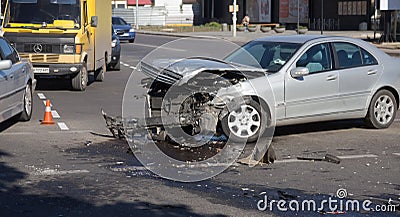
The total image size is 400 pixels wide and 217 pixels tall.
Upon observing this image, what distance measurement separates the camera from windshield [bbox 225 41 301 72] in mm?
11609

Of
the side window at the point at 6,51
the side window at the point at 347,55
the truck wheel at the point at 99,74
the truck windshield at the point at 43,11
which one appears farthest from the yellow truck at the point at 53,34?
the side window at the point at 347,55

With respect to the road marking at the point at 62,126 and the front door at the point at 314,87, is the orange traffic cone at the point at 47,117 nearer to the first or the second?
the road marking at the point at 62,126

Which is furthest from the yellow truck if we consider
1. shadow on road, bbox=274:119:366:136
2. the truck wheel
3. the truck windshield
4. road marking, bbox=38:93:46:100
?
shadow on road, bbox=274:119:366:136

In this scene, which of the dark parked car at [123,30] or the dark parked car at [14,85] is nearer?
the dark parked car at [14,85]

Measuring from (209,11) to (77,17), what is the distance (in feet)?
244

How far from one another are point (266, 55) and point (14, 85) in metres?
3.91

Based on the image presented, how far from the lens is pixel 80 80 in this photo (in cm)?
1850

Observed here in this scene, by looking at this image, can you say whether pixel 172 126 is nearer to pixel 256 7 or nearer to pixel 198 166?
pixel 198 166

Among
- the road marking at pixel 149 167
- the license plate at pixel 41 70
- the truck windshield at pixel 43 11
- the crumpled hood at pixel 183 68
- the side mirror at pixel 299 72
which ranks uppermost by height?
the truck windshield at pixel 43 11

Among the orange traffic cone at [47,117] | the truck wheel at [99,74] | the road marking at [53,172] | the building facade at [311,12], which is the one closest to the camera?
the road marking at [53,172]

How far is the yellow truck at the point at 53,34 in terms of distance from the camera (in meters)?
18.0

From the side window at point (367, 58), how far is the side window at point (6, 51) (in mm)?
5594

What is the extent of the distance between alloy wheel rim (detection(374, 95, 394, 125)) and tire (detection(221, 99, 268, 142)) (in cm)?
239

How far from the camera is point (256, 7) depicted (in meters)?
79.5
